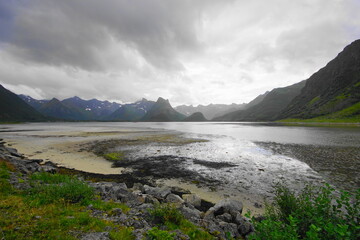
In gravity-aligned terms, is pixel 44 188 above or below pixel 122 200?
above

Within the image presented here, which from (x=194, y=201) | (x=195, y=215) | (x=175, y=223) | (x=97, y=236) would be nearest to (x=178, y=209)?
(x=195, y=215)

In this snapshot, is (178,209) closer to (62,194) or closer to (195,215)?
(195,215)

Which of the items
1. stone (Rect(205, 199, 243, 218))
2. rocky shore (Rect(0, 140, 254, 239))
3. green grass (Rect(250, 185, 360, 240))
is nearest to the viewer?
green grass (Rect(250, 185, 360, 240))

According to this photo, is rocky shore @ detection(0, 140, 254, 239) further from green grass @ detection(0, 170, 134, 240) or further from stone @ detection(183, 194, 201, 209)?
green grass @ detection(0, 170, 134, 240)

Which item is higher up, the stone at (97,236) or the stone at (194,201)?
the stone at (97,236)

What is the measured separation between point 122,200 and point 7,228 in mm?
6137

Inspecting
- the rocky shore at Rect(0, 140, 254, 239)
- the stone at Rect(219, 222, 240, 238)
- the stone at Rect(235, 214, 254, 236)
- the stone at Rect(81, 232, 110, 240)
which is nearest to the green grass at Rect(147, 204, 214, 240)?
the rocky shore at Rect(0, 140, 254, 239)

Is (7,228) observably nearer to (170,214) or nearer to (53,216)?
(53,216)

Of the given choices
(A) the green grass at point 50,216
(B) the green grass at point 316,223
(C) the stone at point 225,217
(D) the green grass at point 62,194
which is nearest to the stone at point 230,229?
(C) the stone at point 225,217

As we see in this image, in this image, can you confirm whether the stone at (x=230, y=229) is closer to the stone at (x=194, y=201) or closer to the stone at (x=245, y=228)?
the stone at (x=245, y=228)

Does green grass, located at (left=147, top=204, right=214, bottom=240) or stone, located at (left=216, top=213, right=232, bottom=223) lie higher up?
green grass, located at (left=147, top=204, right=214, bottom=240)

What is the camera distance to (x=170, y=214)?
27.5 feet

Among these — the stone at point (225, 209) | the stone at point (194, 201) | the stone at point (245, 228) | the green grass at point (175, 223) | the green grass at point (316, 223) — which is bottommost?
the stone at point (194, 201)

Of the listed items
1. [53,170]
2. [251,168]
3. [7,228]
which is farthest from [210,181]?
[53,170]
